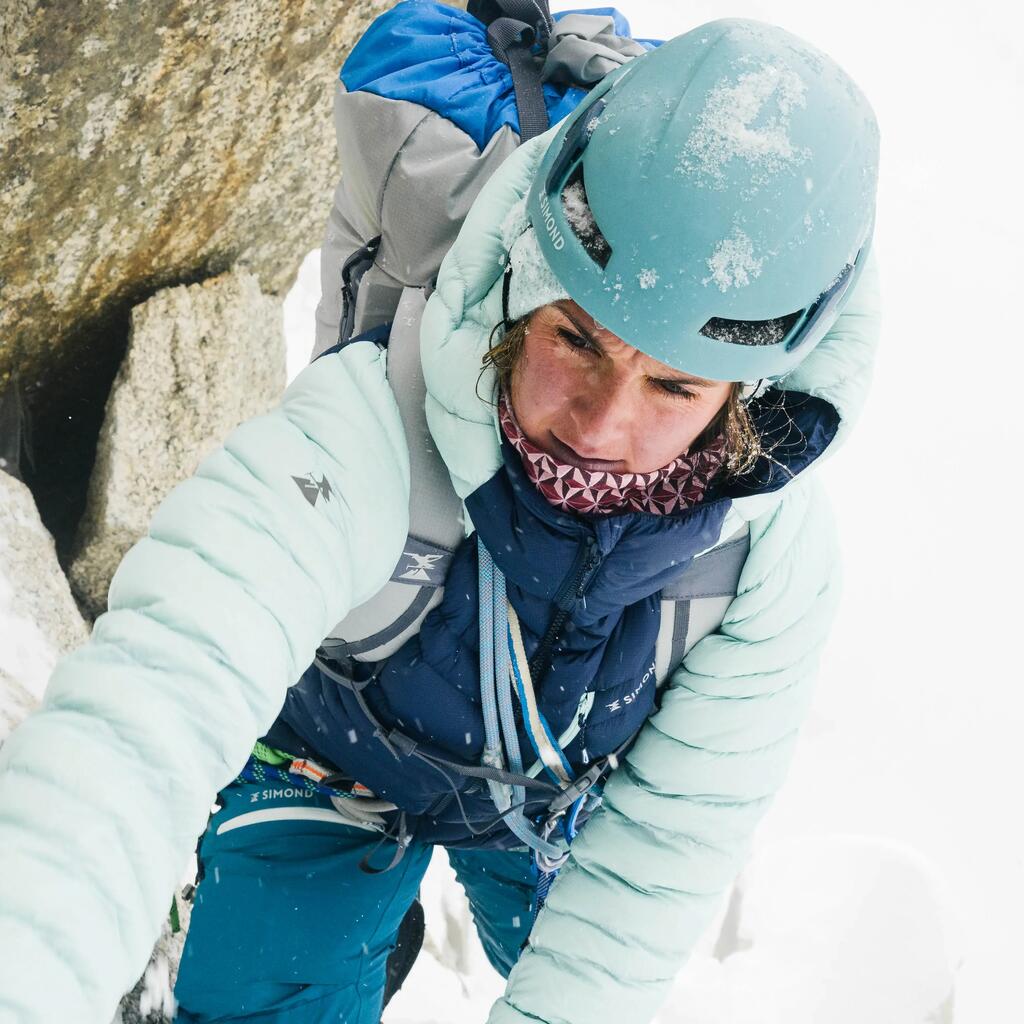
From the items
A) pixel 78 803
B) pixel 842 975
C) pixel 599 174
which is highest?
pixel 599 174

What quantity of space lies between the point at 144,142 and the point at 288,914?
7.82ft

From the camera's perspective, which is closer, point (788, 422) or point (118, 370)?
point (788, 422)

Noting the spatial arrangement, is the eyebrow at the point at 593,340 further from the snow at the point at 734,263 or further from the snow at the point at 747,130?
the snow at the point at 747,130

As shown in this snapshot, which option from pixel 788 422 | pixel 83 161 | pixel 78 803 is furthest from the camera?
pixel 83 161

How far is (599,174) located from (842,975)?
12.8 ft

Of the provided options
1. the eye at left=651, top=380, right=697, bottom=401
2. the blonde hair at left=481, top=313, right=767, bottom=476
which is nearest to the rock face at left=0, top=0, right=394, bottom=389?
the blonde hair at left=481, top=313, right=767, bottom=476

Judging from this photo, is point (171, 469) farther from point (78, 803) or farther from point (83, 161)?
point (78, 803)

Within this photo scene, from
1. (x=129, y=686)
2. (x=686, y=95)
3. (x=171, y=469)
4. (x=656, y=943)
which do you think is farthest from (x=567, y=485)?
(x=171, y=469)

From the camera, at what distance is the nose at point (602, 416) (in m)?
1.62

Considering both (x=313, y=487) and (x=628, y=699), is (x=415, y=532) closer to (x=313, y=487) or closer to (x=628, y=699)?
(x=313, y=487)

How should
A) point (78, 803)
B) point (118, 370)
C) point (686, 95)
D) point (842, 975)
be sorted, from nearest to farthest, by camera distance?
point (78, 803) < point (686, 95) < point (118, 370) < point (842, 975)

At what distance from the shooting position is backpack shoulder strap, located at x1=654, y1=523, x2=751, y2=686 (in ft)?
6.40

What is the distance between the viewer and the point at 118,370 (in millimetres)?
3559

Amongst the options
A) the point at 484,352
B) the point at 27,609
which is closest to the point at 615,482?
the point at 484,352
